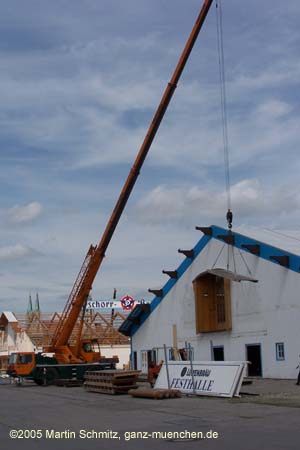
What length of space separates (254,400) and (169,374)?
6467mm

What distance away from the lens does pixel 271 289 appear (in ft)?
111

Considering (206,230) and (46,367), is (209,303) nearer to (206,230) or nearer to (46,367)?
(206,230)

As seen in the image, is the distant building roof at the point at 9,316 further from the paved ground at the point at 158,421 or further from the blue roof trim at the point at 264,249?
the paved ground at the point at 158,421

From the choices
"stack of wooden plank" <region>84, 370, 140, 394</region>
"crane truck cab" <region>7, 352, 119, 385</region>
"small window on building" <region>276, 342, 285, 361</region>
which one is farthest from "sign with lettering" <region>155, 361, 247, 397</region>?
"crane truck cab" <region>7, 352, 119, 385</region>

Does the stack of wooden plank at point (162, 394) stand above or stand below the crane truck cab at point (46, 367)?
below

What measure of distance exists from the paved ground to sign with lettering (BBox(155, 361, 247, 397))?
61cm

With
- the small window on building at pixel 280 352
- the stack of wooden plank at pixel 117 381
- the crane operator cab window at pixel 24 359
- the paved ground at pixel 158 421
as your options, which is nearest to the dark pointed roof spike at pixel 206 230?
the small window on building at pixel 280 352

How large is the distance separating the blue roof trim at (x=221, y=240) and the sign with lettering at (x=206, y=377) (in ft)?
27.9

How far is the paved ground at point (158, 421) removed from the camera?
1330 cm

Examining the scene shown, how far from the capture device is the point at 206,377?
25453 millimetres

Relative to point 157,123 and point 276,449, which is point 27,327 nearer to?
point 157,123

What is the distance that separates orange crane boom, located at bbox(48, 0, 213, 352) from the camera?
36.0 m

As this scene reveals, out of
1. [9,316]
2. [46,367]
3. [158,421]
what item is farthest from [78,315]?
[9,316]

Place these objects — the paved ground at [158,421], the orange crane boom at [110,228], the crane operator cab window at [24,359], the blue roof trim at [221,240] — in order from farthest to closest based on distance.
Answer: the crane operator cab window at [24,359] → the orange crane boom at [110,228] → the blue roof trim at [221,240] → the paved ground at [158,421]
